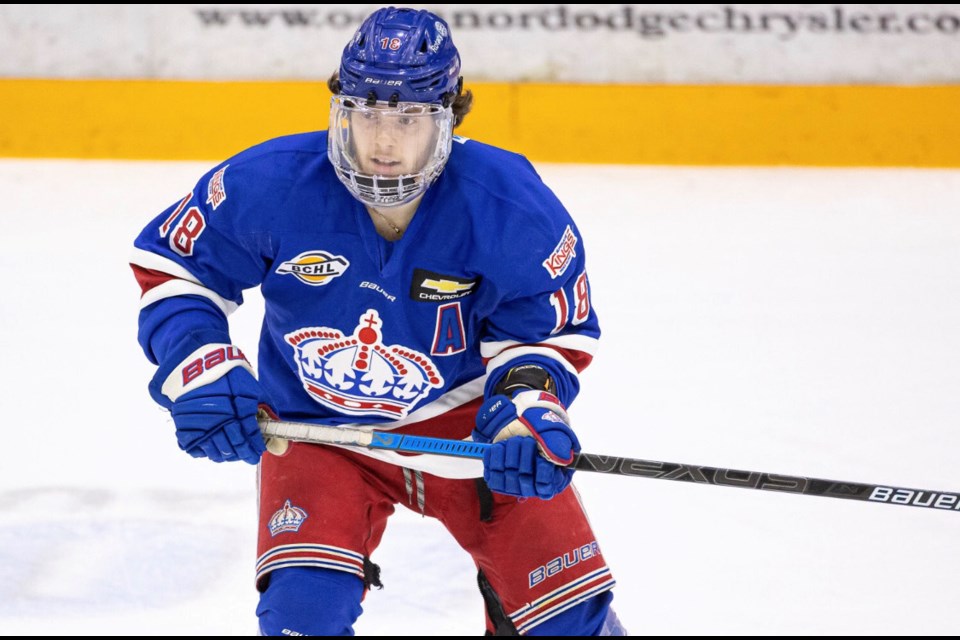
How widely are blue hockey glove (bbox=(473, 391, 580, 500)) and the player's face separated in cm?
44

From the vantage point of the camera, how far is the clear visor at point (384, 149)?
7.13 ft

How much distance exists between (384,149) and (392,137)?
3 centimetres

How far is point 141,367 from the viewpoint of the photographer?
4086 mm

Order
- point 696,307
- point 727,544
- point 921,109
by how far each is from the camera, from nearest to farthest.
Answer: point 727,544
point 696,307
point 921,109

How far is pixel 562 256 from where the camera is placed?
2.32 metres

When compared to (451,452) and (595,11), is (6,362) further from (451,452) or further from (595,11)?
(595,11)

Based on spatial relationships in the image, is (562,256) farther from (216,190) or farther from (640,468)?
(216,190)

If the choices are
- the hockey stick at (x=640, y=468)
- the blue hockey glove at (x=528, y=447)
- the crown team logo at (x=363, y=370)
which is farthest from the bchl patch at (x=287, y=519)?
the blue hockey glove at (x=528, y=447)

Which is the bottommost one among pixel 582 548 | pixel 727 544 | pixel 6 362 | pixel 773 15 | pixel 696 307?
pixel 582 548

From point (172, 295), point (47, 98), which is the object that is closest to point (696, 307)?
point (172, 295)

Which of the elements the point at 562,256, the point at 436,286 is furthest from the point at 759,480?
the point at 436,286

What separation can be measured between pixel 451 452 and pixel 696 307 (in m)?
2.37

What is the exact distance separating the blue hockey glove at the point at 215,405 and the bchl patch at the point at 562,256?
1.77 feet

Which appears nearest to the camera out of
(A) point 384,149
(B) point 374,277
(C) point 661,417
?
(A) point 384,149
